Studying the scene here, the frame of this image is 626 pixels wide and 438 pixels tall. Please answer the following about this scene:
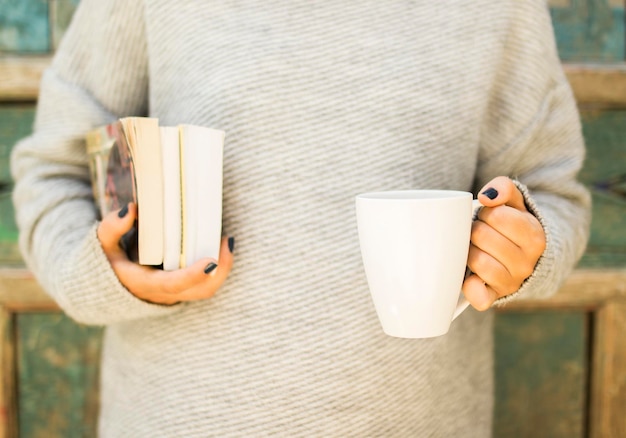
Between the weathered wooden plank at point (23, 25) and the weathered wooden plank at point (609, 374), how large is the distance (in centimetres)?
124

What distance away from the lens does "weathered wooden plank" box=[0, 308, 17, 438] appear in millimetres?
1142

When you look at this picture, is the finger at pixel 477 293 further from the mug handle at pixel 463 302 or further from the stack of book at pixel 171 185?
the stack of book at pixel 171 185

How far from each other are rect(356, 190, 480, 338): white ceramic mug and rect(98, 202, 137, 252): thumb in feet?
0.79

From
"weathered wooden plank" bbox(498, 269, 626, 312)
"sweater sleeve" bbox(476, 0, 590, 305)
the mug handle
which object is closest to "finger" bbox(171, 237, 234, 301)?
the mug handle

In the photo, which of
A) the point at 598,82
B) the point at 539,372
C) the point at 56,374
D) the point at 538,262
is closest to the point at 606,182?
the point at 598,82

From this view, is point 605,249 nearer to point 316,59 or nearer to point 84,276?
point 316,59

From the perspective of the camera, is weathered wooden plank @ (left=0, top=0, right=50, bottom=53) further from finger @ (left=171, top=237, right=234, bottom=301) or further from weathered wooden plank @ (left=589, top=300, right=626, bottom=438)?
weathered wooden plank @ (left=589, top=300, right=626, bottom=438)

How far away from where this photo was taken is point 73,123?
2.52 feet

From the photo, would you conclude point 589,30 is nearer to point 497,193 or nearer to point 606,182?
point 606,182

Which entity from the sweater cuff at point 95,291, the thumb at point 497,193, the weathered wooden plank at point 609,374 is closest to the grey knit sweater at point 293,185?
the sweater cuff at point 95,291

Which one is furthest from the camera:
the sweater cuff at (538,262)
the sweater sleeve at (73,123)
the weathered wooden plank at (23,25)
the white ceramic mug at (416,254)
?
the weathered wooden plank at (23,25)

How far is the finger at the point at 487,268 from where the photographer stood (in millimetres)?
540

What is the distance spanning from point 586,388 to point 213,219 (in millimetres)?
988

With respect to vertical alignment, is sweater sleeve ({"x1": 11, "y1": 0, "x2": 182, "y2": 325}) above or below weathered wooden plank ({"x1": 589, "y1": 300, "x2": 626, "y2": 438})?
above
